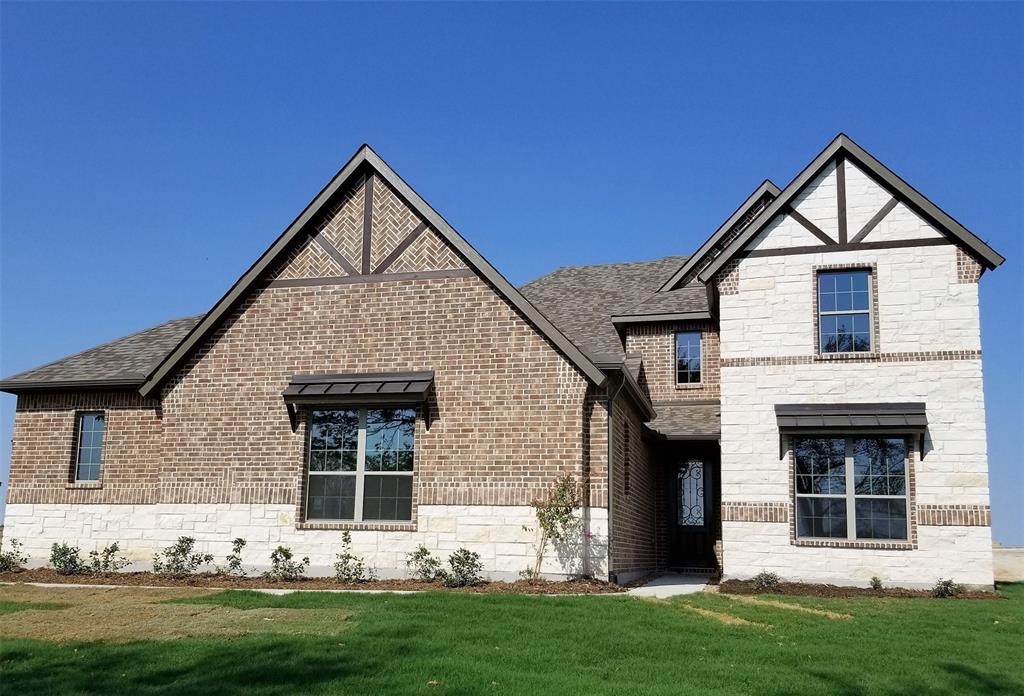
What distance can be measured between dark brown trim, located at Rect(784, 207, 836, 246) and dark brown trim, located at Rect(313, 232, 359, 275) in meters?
8.69

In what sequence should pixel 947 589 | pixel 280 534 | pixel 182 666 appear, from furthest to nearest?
pixel 280 534 < pixel 947 589 < pixel 182 666

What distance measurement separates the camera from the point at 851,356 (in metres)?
17.8

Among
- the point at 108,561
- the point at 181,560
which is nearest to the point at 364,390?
the point at 181,560

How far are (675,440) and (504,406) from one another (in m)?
5.53

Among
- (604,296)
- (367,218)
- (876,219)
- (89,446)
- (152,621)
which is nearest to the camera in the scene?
(152,621)

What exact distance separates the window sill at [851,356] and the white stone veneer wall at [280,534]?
5.38m

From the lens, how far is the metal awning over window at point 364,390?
17.3m

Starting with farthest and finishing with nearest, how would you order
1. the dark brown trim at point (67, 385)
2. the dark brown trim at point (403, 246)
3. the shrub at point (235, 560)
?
1. the dark brown trim at point (67, 385)
2. the dark brown trim at point (403, 246)
3. the shrub at point (235, 560)

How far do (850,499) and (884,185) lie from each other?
6057 mm

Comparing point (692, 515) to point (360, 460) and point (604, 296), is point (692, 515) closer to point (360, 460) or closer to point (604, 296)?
point (604, 296)

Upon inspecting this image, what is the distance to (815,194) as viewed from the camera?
726 inches

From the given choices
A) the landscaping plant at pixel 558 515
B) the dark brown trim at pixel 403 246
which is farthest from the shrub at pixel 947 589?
the dark brown trim at pixel 403 246

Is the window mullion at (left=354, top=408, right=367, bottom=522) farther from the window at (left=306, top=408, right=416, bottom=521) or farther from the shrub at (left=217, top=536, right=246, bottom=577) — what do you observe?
the shrub at (left=217, top=536, right=246, bottom=577)

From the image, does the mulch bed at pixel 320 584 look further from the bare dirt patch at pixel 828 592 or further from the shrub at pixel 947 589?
the shrub at pixel 947 589
